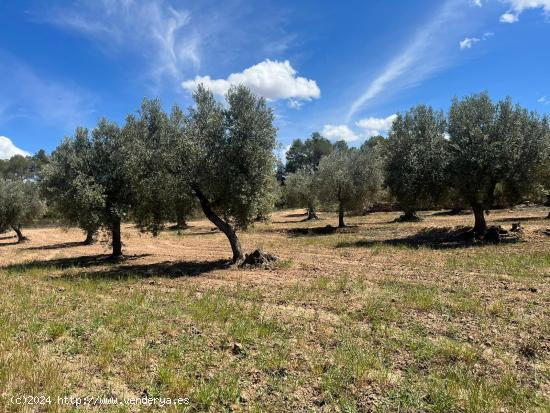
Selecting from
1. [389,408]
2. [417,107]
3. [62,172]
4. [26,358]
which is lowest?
[389,408]

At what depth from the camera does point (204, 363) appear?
25.8 feet

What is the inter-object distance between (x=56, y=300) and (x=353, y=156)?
118 ft

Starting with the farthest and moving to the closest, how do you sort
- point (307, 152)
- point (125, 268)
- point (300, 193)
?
point (307, 152)
point (300, 193)
point (125, 268)

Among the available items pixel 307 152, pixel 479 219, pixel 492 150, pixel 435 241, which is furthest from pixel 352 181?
pixel 307 152

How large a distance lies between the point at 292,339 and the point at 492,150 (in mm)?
23116

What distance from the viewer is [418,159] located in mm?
29984

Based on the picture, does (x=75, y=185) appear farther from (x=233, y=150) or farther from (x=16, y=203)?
(x=16, y=203)

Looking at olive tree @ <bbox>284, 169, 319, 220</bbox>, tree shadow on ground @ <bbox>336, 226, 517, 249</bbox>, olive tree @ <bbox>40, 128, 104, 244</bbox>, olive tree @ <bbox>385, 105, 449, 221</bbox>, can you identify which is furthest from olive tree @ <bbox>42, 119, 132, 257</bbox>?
olive tree @ <bbox>284, 169, 319, 220</bbox>

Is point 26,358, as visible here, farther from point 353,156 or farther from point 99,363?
point 353,156

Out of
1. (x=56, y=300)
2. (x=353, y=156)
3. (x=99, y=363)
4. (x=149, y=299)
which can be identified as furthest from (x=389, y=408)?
(x=353, y=156)

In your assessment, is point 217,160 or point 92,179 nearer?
point 217,160

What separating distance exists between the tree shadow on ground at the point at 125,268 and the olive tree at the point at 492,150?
17924 millimetres

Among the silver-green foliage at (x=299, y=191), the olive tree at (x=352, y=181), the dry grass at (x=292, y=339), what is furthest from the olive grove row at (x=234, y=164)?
the silver-green foliage at (x=299, y=191)

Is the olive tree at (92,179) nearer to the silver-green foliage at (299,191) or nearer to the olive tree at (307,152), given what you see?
the silver-green foliage at (299,191)
